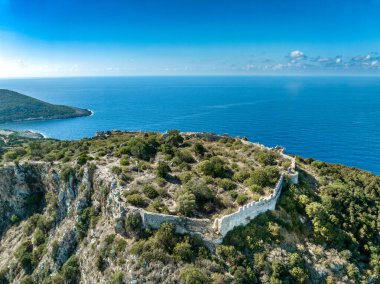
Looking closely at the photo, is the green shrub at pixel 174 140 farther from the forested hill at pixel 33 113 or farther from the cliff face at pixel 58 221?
the forested hill at pixel 33 113

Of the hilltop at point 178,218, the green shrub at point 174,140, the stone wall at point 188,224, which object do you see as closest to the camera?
the hilltop at point 178,218

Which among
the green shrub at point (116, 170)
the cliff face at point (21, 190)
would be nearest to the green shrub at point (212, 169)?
the green shrub at point (116, 170)

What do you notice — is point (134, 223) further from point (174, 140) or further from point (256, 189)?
point (174, 140)

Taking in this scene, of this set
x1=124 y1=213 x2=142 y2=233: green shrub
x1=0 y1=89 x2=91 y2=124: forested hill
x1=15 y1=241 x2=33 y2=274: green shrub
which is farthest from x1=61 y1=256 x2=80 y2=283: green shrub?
x1=0 y1=89 x2=91 y2=124: forested hill

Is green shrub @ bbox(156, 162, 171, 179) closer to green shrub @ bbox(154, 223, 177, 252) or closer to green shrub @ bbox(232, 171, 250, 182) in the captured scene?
green shrub @ bbox(232, 171, 250, 182)

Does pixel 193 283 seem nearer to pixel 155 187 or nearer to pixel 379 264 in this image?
pixel 155 187

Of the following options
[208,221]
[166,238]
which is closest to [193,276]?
[166,238]
